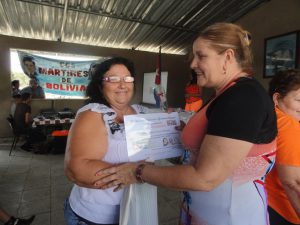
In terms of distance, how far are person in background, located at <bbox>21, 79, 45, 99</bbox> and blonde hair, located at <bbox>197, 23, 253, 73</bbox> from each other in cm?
665

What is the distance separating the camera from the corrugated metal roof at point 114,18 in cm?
507

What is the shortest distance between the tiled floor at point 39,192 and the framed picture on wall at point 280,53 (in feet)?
12.7

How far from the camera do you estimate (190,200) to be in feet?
3.27

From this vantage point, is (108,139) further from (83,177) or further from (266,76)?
(266,76)

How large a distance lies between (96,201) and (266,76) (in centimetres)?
555

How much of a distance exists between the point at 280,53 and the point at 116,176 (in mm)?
5535

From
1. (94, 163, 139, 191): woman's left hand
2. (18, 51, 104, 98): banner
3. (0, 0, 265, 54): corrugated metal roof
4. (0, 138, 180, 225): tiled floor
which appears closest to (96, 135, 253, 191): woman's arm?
(94, 163, 139, 191): woman's left hand

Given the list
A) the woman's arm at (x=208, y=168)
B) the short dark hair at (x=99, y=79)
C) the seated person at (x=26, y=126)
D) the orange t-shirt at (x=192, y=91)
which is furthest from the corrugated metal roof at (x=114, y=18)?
the woman's arm at (x=208, y=168)

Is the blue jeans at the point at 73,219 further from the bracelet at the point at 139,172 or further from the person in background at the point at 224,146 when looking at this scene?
the bracelet at the point at 139,172

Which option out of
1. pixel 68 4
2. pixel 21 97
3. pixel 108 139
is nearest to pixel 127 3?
pixel 68 4

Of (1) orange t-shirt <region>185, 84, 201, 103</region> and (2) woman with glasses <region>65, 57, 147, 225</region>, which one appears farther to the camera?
(1) orange t-shirt <region>185, 84, 201, 103</region>

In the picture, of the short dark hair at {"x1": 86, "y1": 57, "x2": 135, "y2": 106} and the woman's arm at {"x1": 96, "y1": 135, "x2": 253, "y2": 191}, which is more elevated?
the short dark hair at {"x1": 86, "y1": 57, "x2": 135, "y2": 106}

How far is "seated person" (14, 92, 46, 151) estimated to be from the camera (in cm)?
518

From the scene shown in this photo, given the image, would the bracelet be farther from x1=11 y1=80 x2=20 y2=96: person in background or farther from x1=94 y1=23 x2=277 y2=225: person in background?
x1=11 y1=80 x2=20 y2=96: person in background
